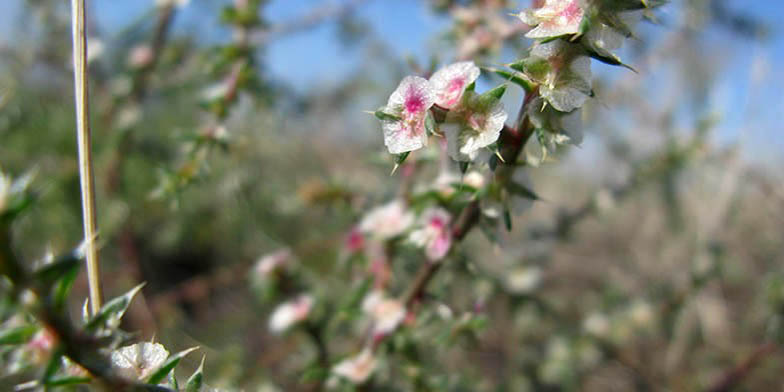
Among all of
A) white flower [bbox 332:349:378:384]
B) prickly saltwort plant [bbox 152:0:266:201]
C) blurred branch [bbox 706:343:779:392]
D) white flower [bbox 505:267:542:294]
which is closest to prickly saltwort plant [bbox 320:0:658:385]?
white flower [bbox 332:349:378:384]

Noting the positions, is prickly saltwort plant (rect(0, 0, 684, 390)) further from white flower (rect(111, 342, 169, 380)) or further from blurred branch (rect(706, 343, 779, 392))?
blurred branch (rect(706, 343, 779, 392))

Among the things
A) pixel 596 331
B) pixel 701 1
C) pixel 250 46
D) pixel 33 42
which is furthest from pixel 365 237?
pixel 33 42

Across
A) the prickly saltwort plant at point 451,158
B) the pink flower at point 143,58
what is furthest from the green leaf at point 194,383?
the pink flower at point 143,58

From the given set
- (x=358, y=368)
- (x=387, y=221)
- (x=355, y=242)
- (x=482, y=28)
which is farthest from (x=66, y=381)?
(x=482, y=28)

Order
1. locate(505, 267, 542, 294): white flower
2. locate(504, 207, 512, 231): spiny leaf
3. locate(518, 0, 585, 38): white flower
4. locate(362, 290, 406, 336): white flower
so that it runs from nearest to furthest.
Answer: locate(518, 0, 585, 38): white flower < locate(504, 207, 512, 231): spiny leaf < locate(362, 290, 406, 336): white flower < locate(505, 267, 542, 294): white flower

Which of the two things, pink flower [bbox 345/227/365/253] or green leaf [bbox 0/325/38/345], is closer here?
green leaf [bbox 0/325/38/345]

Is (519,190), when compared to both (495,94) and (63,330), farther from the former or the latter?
(63,330)
